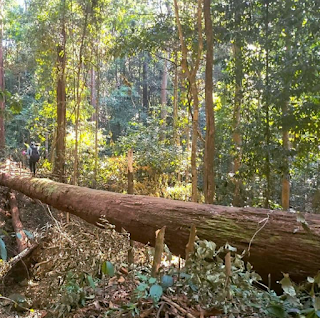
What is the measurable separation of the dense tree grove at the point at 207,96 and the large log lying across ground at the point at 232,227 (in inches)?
92.2

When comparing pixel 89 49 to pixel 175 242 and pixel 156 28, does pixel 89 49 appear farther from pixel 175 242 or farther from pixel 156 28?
pixel 175 242

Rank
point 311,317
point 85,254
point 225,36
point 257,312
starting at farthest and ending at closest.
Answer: point 225,36 < point 85,254 < point 257,312 < point 311,317

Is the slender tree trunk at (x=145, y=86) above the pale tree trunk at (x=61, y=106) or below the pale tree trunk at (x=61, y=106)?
above

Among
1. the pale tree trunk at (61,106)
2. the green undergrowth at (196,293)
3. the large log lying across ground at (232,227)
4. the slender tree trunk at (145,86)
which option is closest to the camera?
the green undergrowth at (196,293)

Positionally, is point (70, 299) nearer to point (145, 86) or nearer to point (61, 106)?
point (61, 106)

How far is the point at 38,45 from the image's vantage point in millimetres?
11594

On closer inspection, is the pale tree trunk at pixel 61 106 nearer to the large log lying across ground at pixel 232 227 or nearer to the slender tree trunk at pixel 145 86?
the large log lying across ground at pixel 232 227

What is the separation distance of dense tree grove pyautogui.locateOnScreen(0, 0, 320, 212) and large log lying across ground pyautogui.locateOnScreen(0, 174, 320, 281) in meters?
2.34

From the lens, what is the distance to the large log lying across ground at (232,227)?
270 centimetres

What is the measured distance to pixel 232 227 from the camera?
3119 mm

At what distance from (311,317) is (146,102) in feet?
82.4

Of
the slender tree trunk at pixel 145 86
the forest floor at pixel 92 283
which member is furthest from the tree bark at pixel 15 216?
the slender tree trunk at pixel 145 86

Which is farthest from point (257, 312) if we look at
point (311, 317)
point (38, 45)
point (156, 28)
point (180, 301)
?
point (38, 45)

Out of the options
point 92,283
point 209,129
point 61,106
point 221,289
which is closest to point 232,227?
point 221,289
